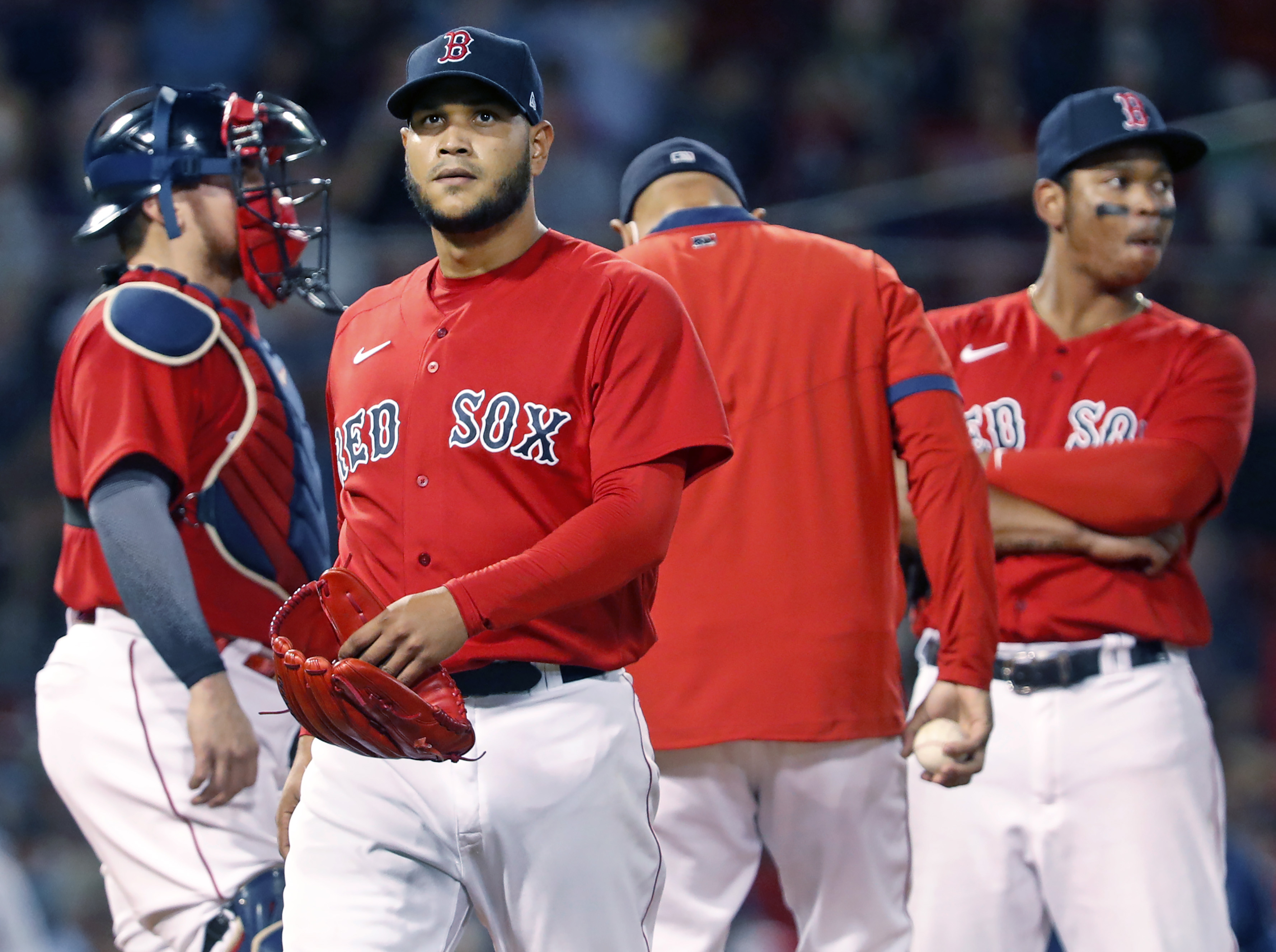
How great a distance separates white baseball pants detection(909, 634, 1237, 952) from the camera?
3.32m

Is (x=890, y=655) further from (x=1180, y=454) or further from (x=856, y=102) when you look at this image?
(x=856, y=102)

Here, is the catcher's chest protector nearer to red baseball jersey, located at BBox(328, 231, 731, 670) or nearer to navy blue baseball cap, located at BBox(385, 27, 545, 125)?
red baseball jersey, located at BBox(328, 231, 731, 670)

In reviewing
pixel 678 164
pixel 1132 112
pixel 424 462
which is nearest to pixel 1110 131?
pixel 1132 112

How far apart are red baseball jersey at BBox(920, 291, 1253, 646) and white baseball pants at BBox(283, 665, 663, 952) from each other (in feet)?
4.36

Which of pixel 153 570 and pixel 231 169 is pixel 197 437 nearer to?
pixel 153 570

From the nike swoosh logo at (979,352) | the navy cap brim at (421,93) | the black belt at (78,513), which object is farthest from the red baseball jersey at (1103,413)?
the black belt at (78,513)

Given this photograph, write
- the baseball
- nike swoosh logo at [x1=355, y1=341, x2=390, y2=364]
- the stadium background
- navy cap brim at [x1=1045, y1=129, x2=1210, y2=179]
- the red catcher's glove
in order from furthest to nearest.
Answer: the stadium background, navy cap brim at [x1=1045, y1=129, x2=1210, y2=179], the baseball, nike swoosh logo at [x1=355, y1=341, x2=390, y2=364], the red catcher's glove

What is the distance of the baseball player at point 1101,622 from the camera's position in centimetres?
336

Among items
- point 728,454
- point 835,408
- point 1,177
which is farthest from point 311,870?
point 1,177

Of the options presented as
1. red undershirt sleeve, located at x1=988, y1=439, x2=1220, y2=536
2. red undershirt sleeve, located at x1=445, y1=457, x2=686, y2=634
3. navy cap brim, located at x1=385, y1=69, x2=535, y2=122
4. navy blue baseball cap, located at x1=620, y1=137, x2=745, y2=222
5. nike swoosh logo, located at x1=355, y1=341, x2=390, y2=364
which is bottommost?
red undershirt sleeve, located at x1=988, y1=439, x2=1220, y2=536

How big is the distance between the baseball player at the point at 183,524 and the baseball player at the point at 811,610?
87 cm

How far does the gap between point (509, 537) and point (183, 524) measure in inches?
45.0

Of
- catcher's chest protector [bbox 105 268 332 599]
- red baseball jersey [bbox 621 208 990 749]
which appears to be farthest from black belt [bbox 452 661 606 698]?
catcher's chest protector [bbox 105 268 332 599]

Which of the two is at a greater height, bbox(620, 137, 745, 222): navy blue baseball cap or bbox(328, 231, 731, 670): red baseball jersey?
bbox(620, 137, 745, 222): navy blue baseball cap
